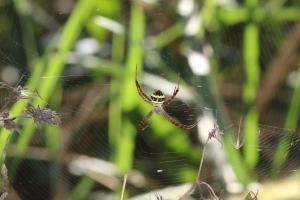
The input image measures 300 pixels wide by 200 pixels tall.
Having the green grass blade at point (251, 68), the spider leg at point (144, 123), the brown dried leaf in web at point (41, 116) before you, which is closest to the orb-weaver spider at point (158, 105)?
the spider leg at point (144, 123)

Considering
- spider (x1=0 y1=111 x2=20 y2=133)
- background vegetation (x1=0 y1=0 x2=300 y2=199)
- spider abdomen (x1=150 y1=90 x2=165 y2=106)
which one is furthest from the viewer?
background vegetation (x1=0 y1=0 x2=300 y2=199)

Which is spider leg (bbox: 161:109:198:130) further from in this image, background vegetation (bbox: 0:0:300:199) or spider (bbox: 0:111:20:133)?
spider (bbox: 0:111:20:133)

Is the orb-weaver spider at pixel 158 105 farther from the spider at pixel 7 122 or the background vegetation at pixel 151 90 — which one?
the spider at pixel 7 122

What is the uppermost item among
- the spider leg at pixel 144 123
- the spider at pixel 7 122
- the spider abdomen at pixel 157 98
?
the spider leg at pixel 144 123

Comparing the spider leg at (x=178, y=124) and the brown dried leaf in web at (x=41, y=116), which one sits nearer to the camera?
the brown dried leaf in web at (x=41, y=116)

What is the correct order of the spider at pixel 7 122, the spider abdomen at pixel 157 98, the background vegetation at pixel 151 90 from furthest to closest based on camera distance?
the background vegetation at pixel 151 90 < the spider abdomen at pixel 157 98 < the spider at pixel 7 122

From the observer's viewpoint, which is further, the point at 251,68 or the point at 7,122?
the point at 251,68

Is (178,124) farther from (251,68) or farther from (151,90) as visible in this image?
(251,68)

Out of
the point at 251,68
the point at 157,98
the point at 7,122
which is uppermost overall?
the point at 251,68

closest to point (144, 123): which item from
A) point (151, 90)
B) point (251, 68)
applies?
point (151, 90)

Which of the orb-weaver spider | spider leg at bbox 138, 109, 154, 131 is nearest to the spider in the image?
the orb-weaver spider
